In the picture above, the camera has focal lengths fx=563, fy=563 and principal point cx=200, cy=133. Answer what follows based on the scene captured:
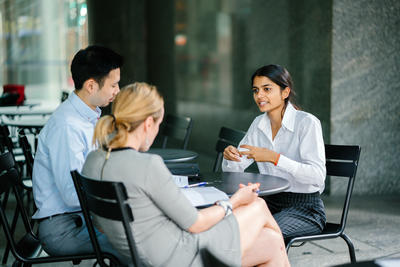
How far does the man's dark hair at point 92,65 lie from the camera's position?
2.62 meters

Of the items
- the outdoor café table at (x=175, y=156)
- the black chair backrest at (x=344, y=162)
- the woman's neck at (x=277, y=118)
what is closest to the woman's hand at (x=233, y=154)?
the woman's neck at (x=277, y=118)

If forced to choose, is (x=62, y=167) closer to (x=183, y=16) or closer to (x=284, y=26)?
(x=284, y=26)

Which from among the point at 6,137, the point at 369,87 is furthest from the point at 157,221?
the point at 369,87

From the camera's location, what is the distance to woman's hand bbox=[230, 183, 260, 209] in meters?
2.30

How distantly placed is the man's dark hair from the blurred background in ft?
10.2

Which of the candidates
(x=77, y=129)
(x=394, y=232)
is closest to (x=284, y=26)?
(x=394, y=232)

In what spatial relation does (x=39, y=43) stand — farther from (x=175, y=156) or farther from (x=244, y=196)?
(x=244, y=196)

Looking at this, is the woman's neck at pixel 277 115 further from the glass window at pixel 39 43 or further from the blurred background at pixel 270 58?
the glass window at pixel 39 43

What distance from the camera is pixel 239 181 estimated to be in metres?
2.77

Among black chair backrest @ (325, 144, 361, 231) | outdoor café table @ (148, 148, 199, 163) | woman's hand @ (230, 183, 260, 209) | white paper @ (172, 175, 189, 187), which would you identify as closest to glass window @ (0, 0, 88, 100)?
outdoor café table @ (148, 148, 199, 163)

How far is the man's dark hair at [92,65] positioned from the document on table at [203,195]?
2.21 ft

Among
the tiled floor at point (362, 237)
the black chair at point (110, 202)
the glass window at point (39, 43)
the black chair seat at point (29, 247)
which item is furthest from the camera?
the glass window at point (39, 43)

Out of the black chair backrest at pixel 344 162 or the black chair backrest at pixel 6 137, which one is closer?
the black chair backrest at pixel 344 162

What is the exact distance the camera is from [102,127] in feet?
6.82
